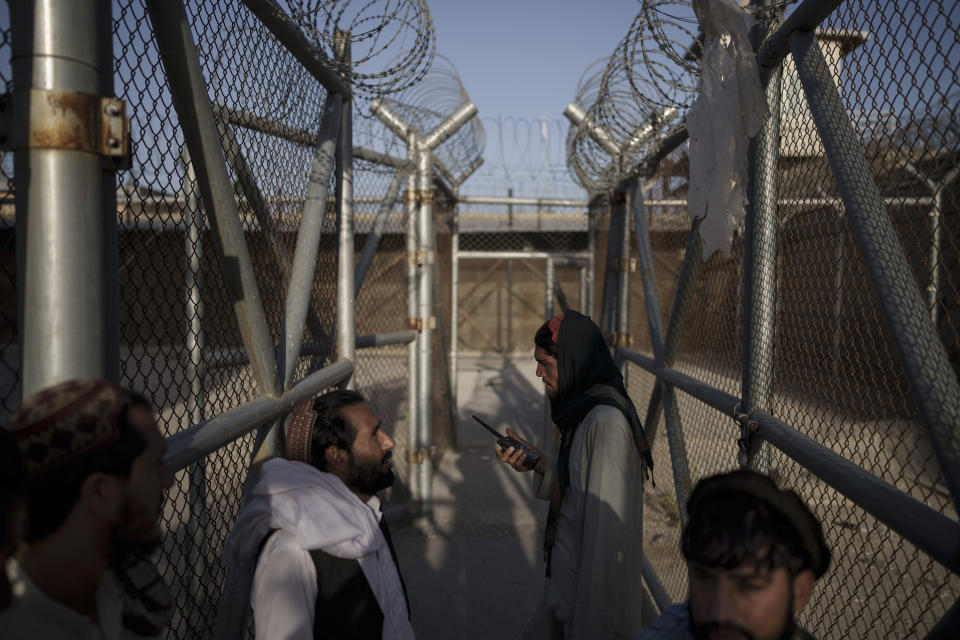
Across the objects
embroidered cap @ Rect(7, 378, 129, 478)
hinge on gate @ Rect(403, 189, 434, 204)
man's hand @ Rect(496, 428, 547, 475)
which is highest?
hinge on gate @ Rect(403, 189, 434, 204)

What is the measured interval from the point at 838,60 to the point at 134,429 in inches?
100

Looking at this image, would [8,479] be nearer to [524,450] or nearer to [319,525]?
[319,525]

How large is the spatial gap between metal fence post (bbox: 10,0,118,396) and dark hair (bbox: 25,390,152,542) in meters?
0.28

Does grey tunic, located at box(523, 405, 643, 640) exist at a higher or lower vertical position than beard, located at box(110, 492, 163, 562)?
lower

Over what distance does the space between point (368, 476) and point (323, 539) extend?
1.29ft

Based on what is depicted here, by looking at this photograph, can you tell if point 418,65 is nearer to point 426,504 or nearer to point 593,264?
point 426,504

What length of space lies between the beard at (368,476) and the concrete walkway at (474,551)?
7.19 ft

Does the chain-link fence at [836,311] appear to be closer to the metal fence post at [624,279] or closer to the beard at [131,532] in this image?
the metal fence post at [624,279]

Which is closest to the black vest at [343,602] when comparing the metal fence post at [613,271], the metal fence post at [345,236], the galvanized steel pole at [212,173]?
the galvanized steel pole at [212,173]

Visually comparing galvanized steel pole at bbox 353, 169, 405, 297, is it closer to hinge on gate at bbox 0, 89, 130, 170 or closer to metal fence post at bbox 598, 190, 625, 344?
metal fence post at bbox 598, 190, 625, 344

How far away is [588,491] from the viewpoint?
2.26 m

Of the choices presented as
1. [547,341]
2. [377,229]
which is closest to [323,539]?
[547,341]

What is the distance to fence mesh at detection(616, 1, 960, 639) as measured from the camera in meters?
2.02

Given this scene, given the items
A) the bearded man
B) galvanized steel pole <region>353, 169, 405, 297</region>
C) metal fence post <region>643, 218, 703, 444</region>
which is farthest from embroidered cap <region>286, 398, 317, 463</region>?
metal fence post <region>643, 218, 703, 444</region>
